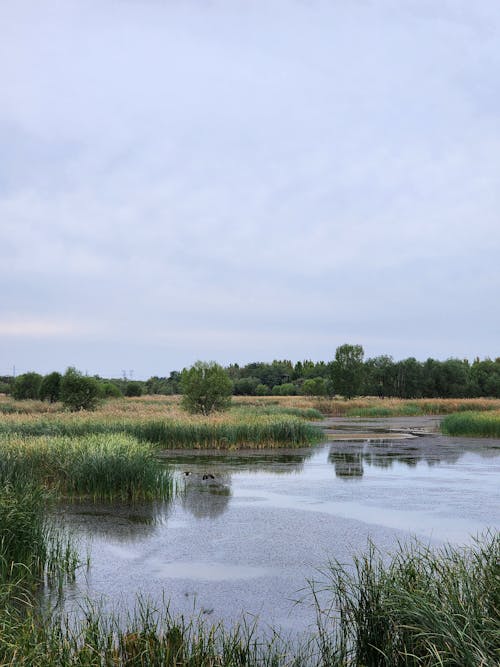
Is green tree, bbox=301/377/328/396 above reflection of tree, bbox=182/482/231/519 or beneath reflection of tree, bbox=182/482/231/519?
above

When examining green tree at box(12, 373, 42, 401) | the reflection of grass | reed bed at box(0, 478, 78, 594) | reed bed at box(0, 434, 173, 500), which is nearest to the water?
reed bed at box(0, 478, 78, 594)

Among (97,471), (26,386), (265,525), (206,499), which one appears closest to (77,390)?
(26,386)

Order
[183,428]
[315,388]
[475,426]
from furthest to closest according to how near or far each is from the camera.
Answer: [315,388] → [475,426] → [183,428]

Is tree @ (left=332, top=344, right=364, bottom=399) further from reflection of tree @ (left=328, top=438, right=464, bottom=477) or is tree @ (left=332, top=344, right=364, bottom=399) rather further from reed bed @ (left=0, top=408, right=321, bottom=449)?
reed bed @ (left=0, top=408, right=321, bottom=449)

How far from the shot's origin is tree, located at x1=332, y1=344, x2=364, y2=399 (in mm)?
49062

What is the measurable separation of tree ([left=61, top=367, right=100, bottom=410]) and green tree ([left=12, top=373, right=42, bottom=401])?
1492cm

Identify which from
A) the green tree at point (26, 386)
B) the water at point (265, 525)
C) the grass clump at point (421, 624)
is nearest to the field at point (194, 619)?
the grass clump at point (421, 624)

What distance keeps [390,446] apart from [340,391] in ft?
90.8

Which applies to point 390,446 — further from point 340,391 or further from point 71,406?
point 340,391

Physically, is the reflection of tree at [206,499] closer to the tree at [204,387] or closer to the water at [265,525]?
the water at [265,525]

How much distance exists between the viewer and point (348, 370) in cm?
4906

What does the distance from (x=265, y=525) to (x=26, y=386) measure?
3710 cm

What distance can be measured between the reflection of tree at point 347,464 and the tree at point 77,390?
13.1 meters

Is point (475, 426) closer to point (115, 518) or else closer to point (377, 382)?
point (115, 518)
